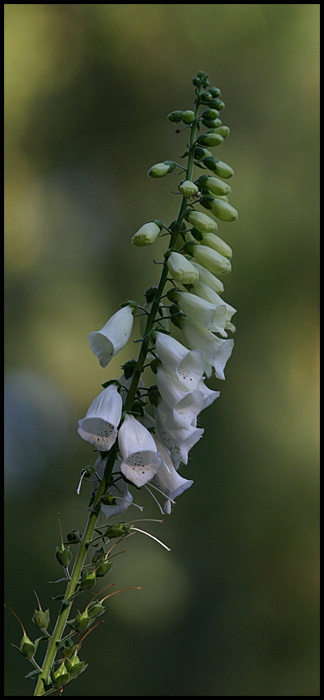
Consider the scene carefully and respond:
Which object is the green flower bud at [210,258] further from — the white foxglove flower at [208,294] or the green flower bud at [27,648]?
the green flower bud at [27,648]

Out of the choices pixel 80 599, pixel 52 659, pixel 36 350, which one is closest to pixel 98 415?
pixel 52 659

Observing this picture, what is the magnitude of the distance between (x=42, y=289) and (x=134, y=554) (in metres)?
1.53

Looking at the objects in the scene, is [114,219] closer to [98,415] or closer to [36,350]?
[36,350]

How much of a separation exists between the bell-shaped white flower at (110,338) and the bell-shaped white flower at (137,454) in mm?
103

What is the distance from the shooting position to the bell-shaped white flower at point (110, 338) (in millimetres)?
876

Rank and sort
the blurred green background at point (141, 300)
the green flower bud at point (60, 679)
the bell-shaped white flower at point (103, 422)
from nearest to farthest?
the green flower bud at point (60, 679), the bell-shaped white flower at point (103, 422), the blurred green background at point (141, 300)

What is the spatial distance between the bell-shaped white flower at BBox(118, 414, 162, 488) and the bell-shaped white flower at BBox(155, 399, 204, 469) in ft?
0.14

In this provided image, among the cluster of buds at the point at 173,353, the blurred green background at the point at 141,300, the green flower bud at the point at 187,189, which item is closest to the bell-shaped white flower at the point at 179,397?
the cluster of buds at the point at 173,353

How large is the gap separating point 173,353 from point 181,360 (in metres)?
0.01

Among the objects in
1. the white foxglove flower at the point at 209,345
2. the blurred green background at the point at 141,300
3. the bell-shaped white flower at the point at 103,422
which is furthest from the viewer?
the blurred green background at the point at 141,300

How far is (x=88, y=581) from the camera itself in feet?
2.42

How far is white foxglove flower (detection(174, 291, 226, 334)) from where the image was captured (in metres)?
0.88

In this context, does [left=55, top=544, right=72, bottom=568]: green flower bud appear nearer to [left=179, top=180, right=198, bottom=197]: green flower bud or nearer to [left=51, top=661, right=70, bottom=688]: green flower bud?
[left=51, top=661, right=70, bottom=688]: green flower bud

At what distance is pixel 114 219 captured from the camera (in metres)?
3.98
